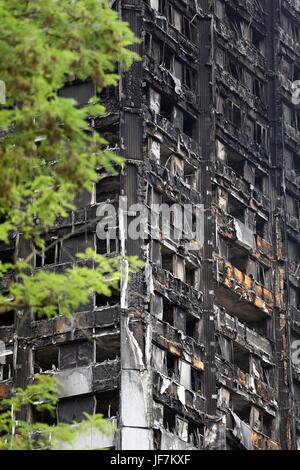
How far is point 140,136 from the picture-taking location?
2667 inches

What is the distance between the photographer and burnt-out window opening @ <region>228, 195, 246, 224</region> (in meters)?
76.4

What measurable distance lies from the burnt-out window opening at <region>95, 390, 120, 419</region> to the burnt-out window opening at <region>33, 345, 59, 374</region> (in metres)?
3.15

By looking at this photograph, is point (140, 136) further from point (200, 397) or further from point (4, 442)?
point (4, 442)

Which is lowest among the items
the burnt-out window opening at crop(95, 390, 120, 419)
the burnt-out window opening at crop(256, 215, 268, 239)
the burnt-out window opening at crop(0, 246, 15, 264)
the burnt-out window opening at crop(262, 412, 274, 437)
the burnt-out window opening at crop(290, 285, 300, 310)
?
the burnt-out window opening at crop(95, 390, 120, 419)

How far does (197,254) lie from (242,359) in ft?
22.5

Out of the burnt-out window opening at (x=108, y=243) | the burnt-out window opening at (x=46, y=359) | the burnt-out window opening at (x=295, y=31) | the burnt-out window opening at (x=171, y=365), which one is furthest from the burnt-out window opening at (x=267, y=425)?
the burnt-out window opening at (x=295, y=31)

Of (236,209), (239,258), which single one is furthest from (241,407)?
(236,209)

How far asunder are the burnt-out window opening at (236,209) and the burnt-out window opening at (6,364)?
16.2 metres

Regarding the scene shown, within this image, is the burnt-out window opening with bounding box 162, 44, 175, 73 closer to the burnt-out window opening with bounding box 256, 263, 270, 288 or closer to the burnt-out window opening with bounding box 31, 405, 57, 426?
the burnt-out window opening with bounding box 256, 263, 270, 288

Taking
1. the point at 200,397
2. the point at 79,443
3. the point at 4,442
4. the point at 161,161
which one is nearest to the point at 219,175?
the point at 161,161

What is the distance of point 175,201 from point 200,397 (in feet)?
31.6

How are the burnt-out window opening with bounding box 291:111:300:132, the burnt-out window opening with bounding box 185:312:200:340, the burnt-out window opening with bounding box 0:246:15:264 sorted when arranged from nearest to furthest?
the burnt-out window opening with bounding box 0:246:15:264 → the burnt-out window opening with bounding box 185:312:200:340 → the burnt-out window opening with bounding box 291:111:300:132

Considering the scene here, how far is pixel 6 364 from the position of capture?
66.1 metres

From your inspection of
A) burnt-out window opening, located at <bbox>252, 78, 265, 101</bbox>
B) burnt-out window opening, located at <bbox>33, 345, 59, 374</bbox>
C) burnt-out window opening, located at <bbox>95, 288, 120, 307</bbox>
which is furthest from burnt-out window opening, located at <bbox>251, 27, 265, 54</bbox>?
burnt-out window opening, located at <bbox>33, 345, 59, 374</bbox>
